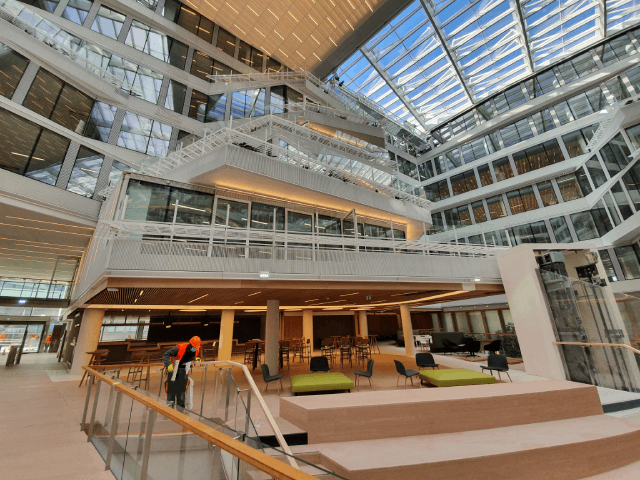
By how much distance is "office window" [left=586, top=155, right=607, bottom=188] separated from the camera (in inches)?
704

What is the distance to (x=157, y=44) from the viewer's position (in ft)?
63.8

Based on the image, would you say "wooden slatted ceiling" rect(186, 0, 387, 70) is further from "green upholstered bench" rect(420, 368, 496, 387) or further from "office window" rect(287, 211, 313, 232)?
"green upholstered bench" rect(420, 368, 496, 387)

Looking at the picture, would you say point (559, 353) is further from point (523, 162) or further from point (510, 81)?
point (510, 81)

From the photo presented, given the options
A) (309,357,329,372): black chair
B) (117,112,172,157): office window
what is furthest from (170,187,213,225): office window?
(309,357,329,372): black chair

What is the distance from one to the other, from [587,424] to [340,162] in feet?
46.5

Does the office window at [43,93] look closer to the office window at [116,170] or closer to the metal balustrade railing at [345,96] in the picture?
the office window at [116,170]

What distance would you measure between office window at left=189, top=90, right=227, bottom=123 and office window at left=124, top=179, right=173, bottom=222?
1064 cm

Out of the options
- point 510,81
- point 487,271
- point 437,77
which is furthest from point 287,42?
point 487,271

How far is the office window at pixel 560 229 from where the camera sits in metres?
21.4

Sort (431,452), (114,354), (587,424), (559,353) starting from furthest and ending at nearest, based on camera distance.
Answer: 1. (114,354)
2. (559,353)
3. (587,424)
4. (431,452)

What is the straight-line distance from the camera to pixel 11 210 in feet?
38.5

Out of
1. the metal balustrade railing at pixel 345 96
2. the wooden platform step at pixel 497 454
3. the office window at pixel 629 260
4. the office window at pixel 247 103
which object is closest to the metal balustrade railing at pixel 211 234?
the wooden platform step at pixel 497 454

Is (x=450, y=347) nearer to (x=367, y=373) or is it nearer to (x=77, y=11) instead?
(x=367, y=373)

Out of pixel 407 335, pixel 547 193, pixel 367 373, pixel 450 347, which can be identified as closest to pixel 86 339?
pixel 367 373
